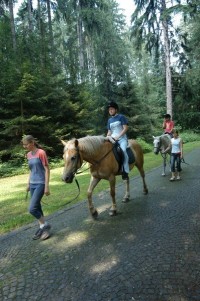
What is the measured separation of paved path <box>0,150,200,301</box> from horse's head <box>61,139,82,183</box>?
126 centimetres

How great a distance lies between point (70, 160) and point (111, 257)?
6.46 feet

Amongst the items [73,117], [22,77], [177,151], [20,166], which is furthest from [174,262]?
[73,117]

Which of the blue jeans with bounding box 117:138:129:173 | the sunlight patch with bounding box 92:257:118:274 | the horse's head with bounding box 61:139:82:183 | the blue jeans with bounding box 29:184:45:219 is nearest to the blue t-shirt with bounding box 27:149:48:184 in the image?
the blue jeans with bounding box 29:184:45:219

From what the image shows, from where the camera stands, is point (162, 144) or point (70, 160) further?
point (162, 144)

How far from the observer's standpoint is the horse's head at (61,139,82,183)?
18.0 feet

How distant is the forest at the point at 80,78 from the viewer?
57.9ft

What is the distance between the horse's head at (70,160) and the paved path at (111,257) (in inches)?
49.4

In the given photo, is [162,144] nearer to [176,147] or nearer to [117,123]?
[176,147]

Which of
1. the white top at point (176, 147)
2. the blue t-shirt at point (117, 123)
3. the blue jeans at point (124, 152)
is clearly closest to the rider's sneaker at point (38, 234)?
the blue jeans at point (124, 152)

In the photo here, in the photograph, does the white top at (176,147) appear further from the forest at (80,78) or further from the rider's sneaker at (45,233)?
the rider's sneaker at (45,233)

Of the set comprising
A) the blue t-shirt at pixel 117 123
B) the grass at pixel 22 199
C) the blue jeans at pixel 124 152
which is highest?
the blue t-shirt at pixel 117 123

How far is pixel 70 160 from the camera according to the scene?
557 centimetres

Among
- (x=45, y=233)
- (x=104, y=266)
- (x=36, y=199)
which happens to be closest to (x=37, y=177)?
Answer: (x=36, y=199)

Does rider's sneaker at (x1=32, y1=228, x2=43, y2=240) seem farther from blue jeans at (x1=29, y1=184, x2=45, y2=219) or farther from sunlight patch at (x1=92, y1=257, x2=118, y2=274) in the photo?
sunlight patch at (x1=92, y1=257, x2=118, y2=274)
